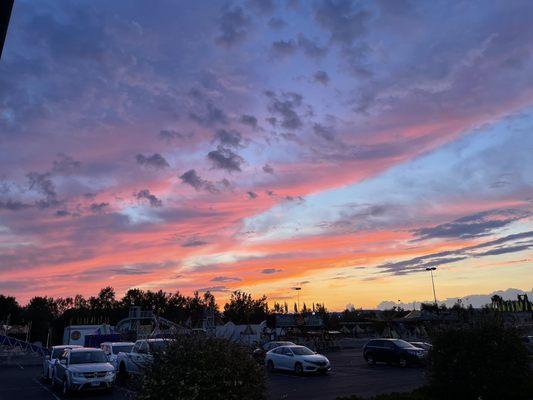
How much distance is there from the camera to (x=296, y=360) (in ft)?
76.5

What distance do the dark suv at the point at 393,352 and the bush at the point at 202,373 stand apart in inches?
827

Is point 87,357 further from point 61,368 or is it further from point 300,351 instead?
point 300,351

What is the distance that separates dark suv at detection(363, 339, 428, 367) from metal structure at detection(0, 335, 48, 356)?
32.8 metres

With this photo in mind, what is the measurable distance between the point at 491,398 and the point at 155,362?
8.06 m

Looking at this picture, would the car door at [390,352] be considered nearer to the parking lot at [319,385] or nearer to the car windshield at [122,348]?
the parking lot at [319,385]

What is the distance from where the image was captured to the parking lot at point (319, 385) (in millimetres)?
16922

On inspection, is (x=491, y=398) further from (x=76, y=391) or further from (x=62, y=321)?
(x=62, y=321)

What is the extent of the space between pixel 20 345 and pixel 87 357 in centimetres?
3532

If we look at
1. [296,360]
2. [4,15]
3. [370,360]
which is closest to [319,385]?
[296,360]

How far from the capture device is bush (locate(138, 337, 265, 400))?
6.44m

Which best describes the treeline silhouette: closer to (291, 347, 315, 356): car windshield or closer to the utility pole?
(291, 347, 315, 356): car windshield

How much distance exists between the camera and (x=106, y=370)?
17078mm

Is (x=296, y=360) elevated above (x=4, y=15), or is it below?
below

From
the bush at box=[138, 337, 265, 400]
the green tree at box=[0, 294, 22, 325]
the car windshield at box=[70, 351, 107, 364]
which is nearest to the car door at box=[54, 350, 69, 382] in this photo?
the car windshield at box=[70, 351, 107, 364]
